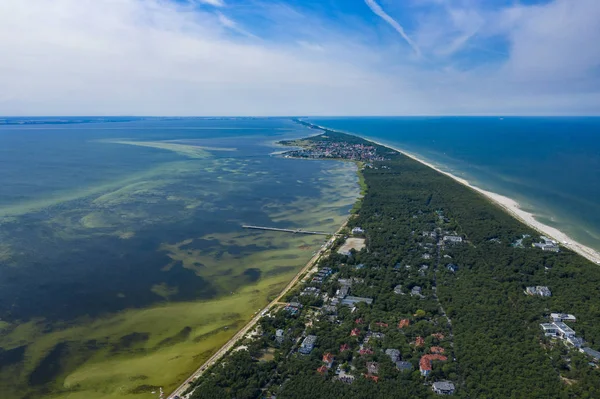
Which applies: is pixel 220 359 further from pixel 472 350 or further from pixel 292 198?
pixel 292 198

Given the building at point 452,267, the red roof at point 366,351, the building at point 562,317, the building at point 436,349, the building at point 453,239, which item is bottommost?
the red roof at point 366,351

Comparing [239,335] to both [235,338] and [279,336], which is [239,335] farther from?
[279,336]

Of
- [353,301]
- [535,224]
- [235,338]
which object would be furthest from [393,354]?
[535,224]

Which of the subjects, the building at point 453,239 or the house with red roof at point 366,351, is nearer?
the house with red roof at point 366,351

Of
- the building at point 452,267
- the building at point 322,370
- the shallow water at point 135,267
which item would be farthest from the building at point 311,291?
the building at point 452,267

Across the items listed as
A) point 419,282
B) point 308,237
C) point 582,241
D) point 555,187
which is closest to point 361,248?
point 308,237

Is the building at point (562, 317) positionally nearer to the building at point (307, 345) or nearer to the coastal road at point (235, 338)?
the building at point (307, 345)
